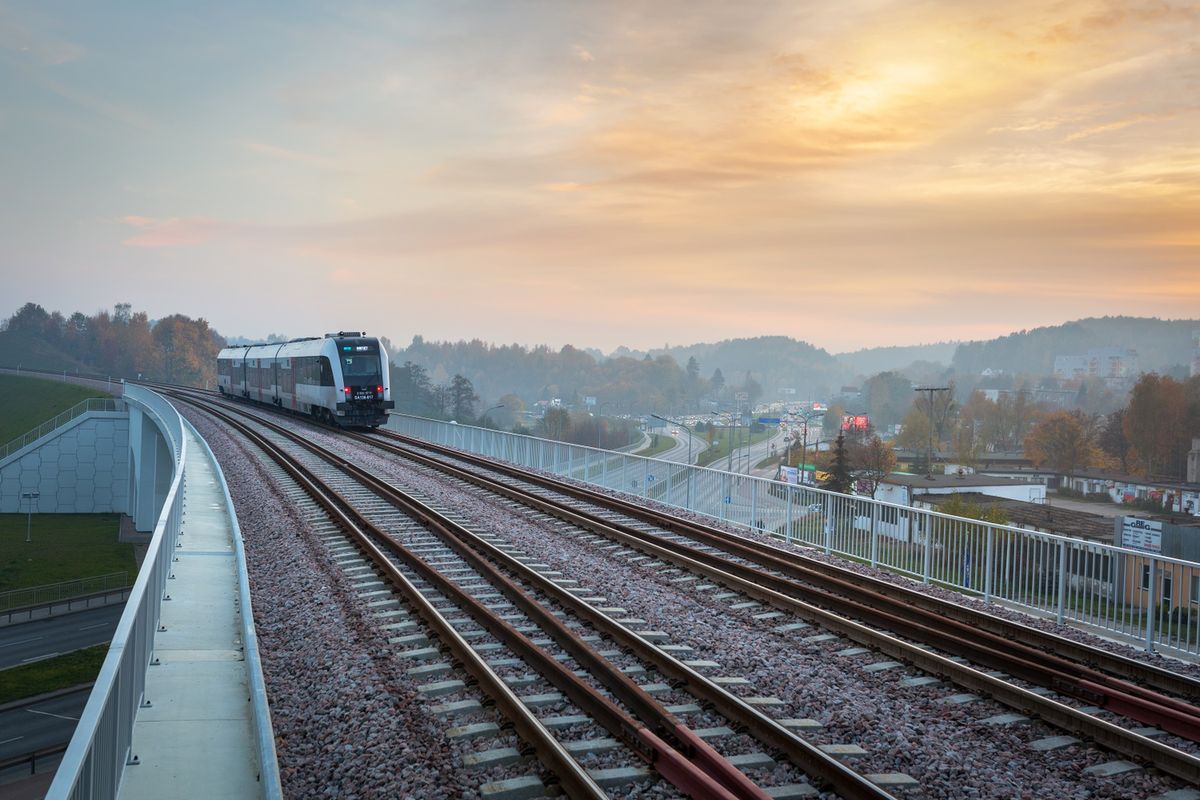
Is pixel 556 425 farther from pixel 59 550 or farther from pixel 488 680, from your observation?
pixel 488 680

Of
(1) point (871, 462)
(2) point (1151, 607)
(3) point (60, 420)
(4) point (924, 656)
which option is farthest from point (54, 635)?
Result: (1) point (871, 462)

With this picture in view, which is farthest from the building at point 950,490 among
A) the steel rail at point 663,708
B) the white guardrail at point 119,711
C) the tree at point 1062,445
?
the white guardrail at point 119,711

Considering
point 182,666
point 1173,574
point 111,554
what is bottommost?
point 111,554

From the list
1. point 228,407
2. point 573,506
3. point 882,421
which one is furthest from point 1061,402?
point 573,506

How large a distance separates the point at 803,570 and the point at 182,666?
7.66 meters

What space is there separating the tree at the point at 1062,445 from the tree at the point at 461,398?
61.1 meters

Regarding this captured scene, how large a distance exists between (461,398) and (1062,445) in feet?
216

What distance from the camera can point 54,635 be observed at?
118 feet

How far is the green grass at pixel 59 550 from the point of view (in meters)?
45.8

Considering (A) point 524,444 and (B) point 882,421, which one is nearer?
(A) point 524,444

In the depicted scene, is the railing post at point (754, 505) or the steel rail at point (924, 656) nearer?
the steel rail at point (924, 656)

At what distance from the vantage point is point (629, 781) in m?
6.04

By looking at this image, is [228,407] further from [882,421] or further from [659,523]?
[882,421]

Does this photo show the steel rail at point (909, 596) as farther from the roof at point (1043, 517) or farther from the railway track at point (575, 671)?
the roof at point (1043, 517)
